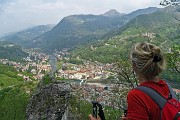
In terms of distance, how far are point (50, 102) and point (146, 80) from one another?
9.83 meters

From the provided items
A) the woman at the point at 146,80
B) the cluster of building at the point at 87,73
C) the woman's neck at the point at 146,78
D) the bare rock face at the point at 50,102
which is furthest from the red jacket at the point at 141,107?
the cluster of building at the point at 87,73

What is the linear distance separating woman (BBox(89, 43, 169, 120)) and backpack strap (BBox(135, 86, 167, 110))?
4 cm

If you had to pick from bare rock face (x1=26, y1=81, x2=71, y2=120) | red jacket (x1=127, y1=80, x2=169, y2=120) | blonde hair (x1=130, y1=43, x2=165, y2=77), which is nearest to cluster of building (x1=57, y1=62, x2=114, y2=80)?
bare rock face (x1=26, y1=81, x2=71, y2=120)

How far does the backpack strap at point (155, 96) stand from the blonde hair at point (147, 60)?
0.64 feet

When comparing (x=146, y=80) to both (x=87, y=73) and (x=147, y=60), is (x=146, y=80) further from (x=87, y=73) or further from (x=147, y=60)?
(x=87, y=73)

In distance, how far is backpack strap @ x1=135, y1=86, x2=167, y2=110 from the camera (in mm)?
2938

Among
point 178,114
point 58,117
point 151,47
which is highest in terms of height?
point 151,47

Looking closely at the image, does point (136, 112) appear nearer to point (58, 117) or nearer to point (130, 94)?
point (130, 94)

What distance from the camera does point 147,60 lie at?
10.2 ft

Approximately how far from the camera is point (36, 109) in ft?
41.5

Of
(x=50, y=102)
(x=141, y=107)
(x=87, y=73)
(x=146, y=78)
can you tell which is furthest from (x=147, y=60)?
(x=87, y=73)

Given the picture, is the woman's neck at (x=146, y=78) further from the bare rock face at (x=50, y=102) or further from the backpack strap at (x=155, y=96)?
the bare rock face at (x=50, y=102)

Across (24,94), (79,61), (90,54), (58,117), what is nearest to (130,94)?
(58,117)

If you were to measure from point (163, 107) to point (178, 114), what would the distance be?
0.15m
